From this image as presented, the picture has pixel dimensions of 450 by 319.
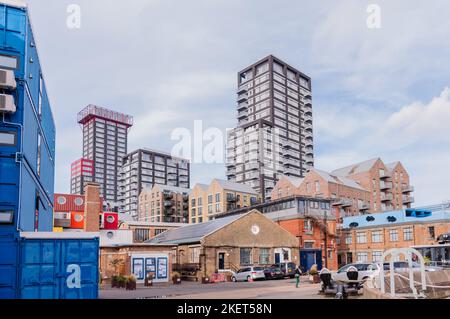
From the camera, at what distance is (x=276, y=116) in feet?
426

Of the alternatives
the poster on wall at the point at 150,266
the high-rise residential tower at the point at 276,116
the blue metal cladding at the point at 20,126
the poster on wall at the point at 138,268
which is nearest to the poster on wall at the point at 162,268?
the poster on wall at the point at 150,266

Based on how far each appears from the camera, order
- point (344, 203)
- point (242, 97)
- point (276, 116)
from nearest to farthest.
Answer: point (344, 203)
point (276, 116)
point (242, 97)

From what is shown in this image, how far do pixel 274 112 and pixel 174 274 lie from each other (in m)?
94.0

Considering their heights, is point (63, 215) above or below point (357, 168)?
below

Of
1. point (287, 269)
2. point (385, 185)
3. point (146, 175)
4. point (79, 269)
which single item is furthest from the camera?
point (146, 175)

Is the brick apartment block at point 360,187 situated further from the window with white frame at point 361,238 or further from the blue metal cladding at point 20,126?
the blue metal cladding at point 20,126

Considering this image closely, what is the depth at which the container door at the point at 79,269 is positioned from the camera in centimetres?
1920

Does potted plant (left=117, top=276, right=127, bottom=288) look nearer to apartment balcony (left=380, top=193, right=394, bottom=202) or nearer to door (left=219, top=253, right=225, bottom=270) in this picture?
door (left=219, top=253, right=225, bottom=270)

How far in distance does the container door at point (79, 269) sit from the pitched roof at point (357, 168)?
3269 inches

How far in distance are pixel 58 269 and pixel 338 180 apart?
7833 centimetres

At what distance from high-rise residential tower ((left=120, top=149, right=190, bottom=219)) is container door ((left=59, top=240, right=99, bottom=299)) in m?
108

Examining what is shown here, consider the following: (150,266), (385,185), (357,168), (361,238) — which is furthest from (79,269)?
(357,168)

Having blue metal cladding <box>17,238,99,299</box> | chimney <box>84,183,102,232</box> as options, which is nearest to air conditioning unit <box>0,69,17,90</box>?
blue metal cladding <box>17,238,99,299</box>

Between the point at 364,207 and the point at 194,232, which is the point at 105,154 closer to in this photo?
the point at 364,207
